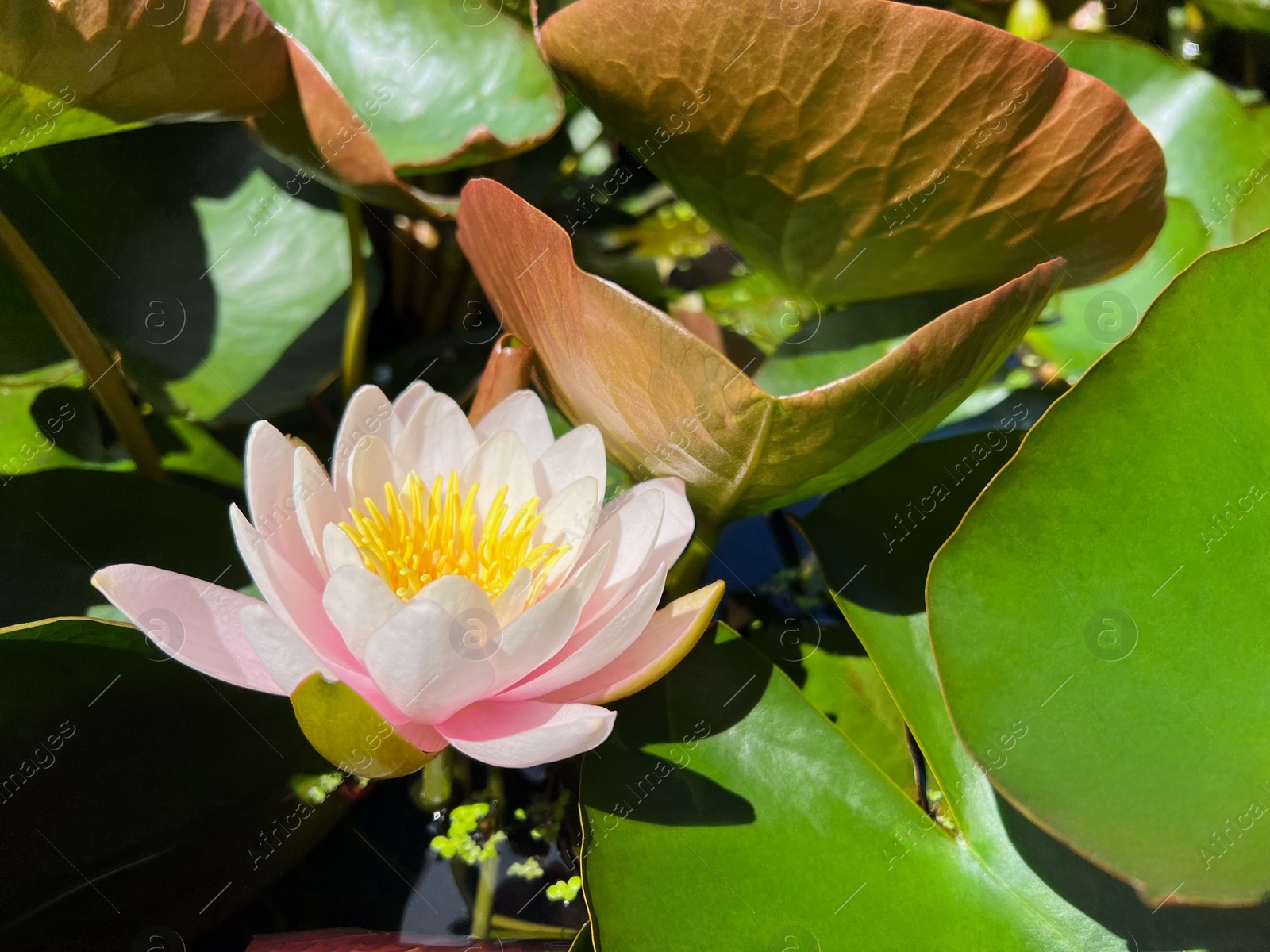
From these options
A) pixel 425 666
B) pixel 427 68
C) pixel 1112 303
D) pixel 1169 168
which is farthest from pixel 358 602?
pixel 1169 168

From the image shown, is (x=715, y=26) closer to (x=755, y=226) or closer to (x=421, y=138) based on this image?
(x=755, y=226)

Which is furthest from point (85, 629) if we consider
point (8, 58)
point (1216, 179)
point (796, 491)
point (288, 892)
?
point (1216, 179)

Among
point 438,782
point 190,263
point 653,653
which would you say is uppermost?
point 190,263

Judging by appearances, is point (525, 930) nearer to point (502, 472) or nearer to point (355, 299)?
point (502, 472)

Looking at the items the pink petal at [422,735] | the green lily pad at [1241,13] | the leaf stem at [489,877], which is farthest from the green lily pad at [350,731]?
the green lily pad at [1241,13]

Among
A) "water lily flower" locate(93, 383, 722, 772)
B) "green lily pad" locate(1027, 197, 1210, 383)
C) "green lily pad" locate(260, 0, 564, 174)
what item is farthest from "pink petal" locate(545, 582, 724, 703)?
"green lily pad" locate(1027, 197, 1210, 383)
